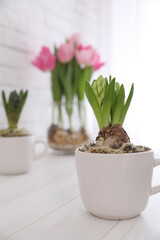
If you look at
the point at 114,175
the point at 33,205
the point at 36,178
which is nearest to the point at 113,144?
the point at 114,175

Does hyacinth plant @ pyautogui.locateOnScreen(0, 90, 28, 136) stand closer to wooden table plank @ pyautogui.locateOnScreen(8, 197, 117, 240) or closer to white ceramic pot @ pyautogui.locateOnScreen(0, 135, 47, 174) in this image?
white ceramic pot @ pyautogui.locateOnScreen(0, 135, 47, 174)

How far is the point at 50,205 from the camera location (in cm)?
55

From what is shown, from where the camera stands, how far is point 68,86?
1.16 metres

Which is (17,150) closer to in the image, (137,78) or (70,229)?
(70,229)

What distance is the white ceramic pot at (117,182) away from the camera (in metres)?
0.45

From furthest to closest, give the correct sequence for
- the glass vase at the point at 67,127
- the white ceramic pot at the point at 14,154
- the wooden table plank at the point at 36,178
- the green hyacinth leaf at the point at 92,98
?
the glass vase at the point at 67,127, the white ceramic pot at the point at 14,154, the wooden table plank at the point at 36,178, the green hyacinth leaf at the point at 92,98

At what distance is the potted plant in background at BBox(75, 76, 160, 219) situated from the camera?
1.48ft

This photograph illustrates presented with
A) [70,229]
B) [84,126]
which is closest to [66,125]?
[84,126]

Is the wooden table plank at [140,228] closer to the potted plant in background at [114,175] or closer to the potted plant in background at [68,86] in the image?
the potted plant in background at [114,175]

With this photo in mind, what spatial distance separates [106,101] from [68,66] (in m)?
0.69

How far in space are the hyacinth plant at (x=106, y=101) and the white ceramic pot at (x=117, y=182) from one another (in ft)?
0.29

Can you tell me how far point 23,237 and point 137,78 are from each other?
1.33 metres

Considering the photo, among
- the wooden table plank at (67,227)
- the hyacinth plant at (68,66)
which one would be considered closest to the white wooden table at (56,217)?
the wooden table plank at (67,227)

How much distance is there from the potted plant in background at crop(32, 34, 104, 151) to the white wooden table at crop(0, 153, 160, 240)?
0.37m
